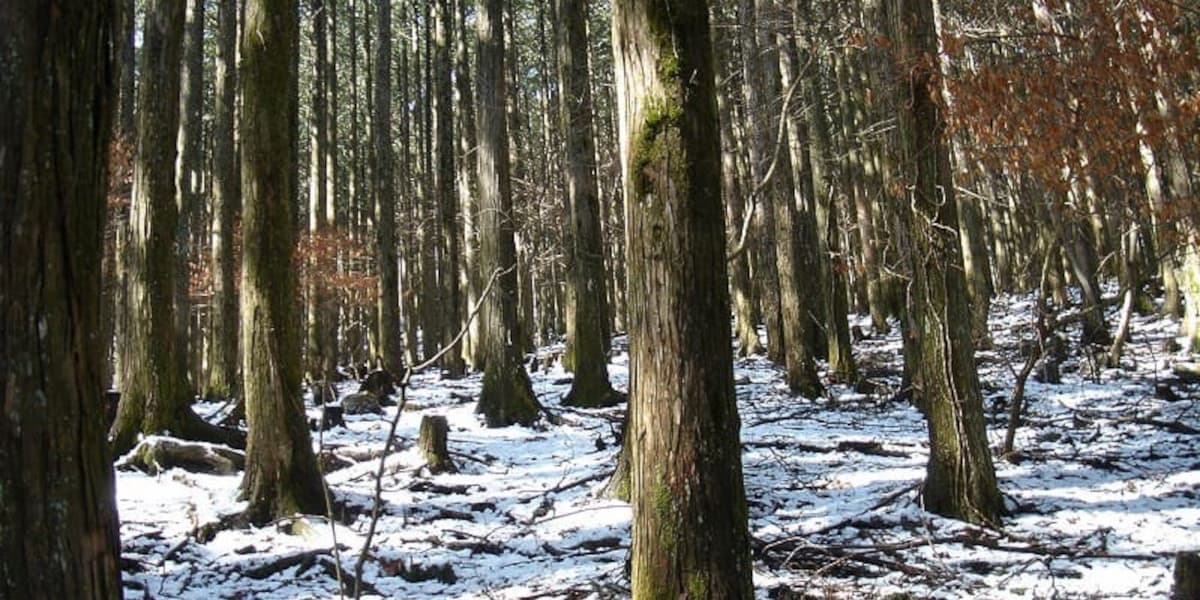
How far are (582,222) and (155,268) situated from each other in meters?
5.38

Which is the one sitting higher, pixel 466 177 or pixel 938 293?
pixel 466 177

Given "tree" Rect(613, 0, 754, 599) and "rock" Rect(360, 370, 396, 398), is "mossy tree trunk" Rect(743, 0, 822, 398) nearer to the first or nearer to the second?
"rock" Rect(360, 370, 396, 398)

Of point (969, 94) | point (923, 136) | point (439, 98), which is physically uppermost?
point (439, 98)

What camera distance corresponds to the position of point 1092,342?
13.0 m

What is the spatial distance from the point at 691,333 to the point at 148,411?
6286 millimetres

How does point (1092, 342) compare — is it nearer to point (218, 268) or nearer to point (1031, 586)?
point (1031, 586)

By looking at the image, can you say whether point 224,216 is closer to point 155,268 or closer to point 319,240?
point 319,240

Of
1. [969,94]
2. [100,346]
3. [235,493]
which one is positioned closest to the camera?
[100,346]

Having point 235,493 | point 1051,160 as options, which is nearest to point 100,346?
→ point 235,493

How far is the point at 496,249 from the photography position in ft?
34.6

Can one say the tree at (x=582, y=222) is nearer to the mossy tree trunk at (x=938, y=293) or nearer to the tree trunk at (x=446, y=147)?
the tree trunk at (x=446, y=147)

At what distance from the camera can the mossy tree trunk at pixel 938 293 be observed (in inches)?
237

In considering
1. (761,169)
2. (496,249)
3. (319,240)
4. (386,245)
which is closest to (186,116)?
(386,245)

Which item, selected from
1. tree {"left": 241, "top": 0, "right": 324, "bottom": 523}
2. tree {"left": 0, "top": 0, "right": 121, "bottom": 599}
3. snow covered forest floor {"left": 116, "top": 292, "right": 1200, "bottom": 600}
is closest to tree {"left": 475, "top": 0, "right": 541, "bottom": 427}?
snow covered forest floor {"left": 116, "top": 292, "right": 1200, "bottom": 600}
